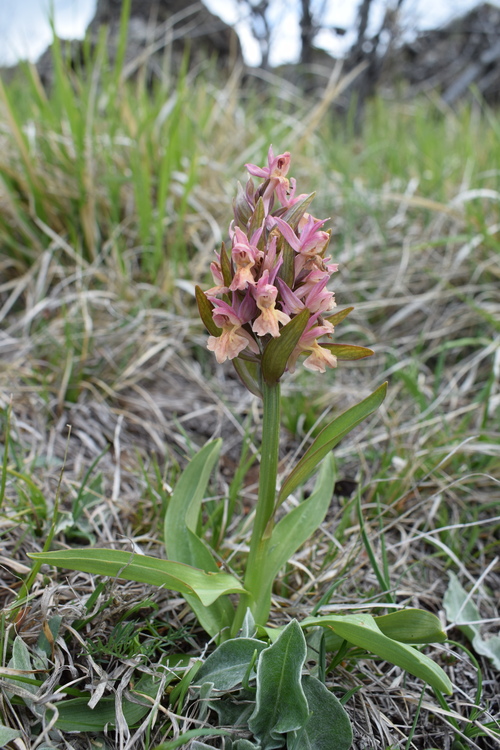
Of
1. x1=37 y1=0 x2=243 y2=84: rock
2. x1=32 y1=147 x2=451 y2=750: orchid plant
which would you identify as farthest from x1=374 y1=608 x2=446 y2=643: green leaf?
x1=37 y1=0 x2=243 y2=84: rock

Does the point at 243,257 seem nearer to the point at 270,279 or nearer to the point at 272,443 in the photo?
the point at 270,279

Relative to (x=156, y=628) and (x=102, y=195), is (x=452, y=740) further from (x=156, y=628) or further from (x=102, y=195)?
(x=102, y=195)

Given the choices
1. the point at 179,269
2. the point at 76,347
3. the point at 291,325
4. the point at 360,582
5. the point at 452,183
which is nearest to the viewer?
the point at 291,325

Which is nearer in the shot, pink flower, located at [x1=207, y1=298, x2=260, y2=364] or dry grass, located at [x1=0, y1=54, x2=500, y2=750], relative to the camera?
pink flower, located at [x1=207, y1=298, x2=260, y2=364]

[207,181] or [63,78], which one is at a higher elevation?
[63,78]

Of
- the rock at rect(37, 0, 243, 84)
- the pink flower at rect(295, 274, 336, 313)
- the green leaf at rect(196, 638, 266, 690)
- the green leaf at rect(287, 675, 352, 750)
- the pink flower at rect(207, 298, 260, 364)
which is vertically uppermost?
the rock at rect(37, 0, 243, 84)

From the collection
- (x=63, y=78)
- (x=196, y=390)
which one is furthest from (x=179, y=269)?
(x=63, y=78)

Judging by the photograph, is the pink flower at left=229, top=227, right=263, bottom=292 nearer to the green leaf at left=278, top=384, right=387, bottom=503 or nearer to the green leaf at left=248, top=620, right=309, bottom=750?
the green leaf at left=278, top=384, right=387, bottom=503
